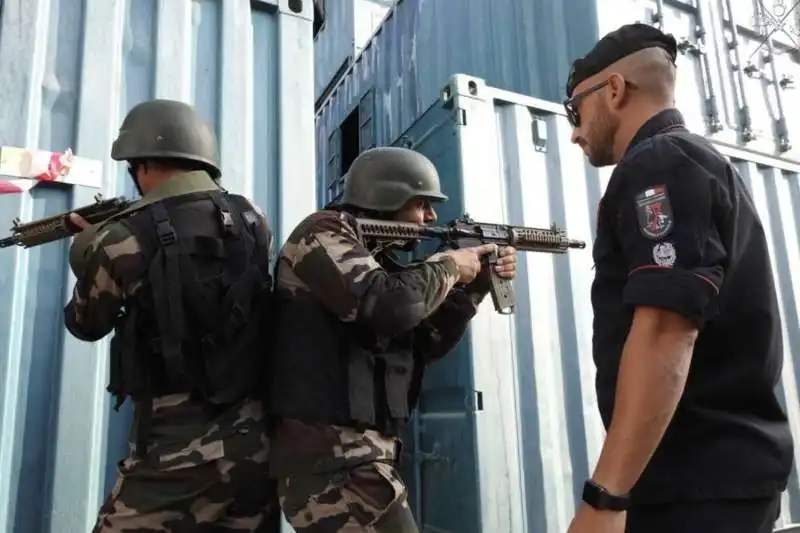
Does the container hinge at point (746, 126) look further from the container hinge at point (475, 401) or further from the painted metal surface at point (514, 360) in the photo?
the container hinge at point (475, 401)

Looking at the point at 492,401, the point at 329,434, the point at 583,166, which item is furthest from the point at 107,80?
the point at 583,166

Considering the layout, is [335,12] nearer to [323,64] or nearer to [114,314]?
[323,64]

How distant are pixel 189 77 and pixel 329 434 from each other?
1493 millimetres

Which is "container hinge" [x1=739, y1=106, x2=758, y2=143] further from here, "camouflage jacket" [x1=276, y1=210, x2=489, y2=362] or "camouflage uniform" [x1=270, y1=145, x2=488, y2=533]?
"camouflage uniform" [x1=270, y1=145, x2=488, y2=533]

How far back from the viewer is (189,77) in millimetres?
2426

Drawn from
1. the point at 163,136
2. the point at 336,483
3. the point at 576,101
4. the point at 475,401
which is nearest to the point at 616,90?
the point at 576,101

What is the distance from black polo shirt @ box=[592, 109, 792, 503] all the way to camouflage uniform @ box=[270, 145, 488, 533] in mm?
656

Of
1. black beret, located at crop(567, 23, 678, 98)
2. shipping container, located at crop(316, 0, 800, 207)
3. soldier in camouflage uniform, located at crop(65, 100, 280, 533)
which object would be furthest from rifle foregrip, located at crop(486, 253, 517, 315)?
shipping container, located at crop(316, 0, 800, 207)

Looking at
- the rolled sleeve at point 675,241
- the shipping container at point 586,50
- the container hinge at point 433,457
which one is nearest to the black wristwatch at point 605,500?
the rolled sleeve at point 675,241

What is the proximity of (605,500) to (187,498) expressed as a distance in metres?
1.06

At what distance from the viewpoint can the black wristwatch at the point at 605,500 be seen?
97 cm

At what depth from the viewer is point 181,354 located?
1.60 meters

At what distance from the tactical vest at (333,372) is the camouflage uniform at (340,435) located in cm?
2

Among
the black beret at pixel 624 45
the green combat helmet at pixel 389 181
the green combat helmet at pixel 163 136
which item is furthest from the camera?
the green combat helmet at pixel 389 181
